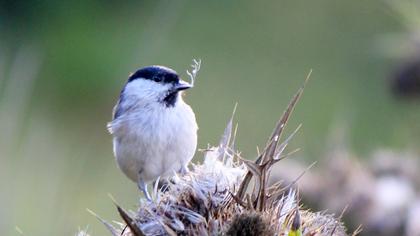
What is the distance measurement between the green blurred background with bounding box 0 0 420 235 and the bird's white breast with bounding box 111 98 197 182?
11.8ft

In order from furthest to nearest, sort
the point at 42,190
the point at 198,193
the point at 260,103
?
the point at 260,103
the point at 42,190
the point at 198,193

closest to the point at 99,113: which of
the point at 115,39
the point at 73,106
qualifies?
the point at 73,106

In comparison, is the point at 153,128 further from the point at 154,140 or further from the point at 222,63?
the point at 222,63

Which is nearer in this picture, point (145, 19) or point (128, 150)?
point (128, 150)

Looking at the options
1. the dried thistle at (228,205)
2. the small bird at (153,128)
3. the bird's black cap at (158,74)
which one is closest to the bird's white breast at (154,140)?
the small bird at (153,128)

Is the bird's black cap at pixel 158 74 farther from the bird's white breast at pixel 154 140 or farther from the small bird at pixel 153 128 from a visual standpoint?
the bird's white breast at pixel 154 140

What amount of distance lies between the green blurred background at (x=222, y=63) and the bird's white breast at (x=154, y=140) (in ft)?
11.8

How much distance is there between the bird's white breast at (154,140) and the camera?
4793 mm

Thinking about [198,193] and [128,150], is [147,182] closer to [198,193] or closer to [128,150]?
[128,150]

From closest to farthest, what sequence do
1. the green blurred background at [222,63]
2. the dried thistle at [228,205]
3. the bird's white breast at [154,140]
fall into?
the dried thistle at [228,205]
the bird's white breast at [154,140]
the green blurred background at [222,63]

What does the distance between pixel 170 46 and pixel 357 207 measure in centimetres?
744

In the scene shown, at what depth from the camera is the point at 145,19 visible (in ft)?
50.3

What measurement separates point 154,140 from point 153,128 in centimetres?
9

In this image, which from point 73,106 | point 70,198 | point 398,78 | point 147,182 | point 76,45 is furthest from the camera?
point 76,45
